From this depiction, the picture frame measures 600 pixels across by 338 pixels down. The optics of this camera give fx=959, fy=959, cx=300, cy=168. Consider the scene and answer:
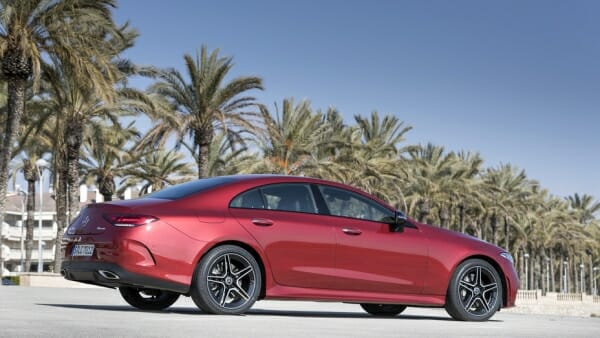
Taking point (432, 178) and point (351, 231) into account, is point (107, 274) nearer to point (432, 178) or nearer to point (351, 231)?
point (351, 231)

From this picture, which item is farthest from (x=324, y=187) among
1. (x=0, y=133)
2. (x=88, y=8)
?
(x=0, y=133)

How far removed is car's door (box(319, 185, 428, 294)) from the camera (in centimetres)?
926

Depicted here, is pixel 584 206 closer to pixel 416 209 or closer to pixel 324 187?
pixel 416 209

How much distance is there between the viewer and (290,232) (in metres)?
8.97

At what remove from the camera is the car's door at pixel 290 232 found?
884 cm

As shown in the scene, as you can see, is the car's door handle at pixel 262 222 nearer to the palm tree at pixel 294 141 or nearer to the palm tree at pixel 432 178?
the palm tree at pixel 294 141

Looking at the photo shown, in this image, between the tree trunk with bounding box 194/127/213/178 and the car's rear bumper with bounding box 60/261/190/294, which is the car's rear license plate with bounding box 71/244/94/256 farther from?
the tree trunk with bounding box 194/127/213/178

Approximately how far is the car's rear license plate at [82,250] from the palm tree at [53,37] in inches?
691

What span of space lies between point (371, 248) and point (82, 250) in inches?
109

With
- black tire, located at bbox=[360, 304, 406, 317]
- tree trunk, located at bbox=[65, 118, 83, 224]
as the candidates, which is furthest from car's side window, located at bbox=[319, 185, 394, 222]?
tree trunk, located at bbox=[65, 118, 83, 224]

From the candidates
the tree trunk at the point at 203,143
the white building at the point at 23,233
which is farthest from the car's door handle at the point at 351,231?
the white building at the point at 23,233

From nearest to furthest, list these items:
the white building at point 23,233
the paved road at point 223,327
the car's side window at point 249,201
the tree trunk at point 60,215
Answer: the paved road at point 223,327, the car's side window at point 249,201, the tree trunk at point 60,215, the white building at point 23,233

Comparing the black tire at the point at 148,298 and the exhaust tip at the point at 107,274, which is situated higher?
the exhaust tip at the point at 107,274

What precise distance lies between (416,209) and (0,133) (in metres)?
31.4
